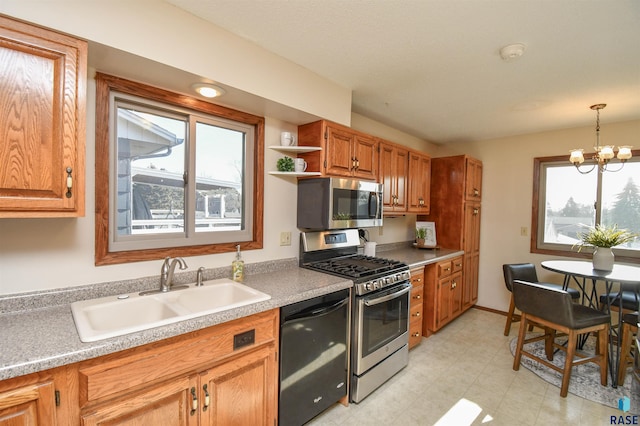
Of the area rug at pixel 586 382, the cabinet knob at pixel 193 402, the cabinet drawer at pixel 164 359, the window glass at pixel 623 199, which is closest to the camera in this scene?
the cabinet drawer at pixel 164 359

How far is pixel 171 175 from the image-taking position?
6.27 ft

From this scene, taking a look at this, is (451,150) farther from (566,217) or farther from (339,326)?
(339,326)

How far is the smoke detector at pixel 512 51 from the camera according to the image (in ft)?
5.93

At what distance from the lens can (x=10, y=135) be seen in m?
1.10

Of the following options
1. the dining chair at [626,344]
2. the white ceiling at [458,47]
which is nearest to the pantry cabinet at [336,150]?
the white ceiling at [458,47]

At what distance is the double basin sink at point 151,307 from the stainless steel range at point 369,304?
76 cm

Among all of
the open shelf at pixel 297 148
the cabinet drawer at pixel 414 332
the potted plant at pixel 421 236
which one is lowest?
the cabinet drawer at pixel 414 332

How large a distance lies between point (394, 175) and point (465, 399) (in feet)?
6.78

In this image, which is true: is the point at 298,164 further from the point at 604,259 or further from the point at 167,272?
the point at 604,259

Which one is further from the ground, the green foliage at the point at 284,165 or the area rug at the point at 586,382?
the green foliage at the point at 284,165

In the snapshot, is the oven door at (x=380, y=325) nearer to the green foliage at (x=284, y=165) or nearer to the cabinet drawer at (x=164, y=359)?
the cabinet drawer at (x=164, y=359)

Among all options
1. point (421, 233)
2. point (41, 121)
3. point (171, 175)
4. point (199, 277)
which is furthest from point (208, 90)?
point (421, 233)

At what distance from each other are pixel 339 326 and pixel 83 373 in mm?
1373

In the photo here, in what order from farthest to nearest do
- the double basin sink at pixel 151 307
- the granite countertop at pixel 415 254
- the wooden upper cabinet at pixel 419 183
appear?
the wooden upper cabinet at pixel 419 183
the granite countertop at pixel 415 254
the double basin sink at pixel 151 307
